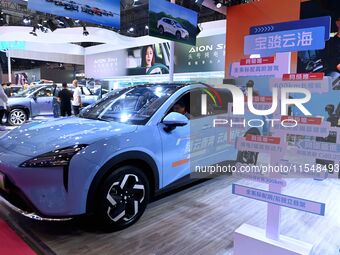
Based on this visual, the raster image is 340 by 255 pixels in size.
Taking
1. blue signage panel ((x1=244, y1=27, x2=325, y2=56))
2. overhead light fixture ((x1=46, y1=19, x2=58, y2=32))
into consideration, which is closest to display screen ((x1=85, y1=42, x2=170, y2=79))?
overhead light fixture ((x1=46, y1=19, x2=58, y2=32))

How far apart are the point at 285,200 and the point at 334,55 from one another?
17.2ft

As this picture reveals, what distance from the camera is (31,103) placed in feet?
30.1

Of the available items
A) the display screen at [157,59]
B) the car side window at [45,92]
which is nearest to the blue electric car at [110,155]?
the car side window at [45,92]

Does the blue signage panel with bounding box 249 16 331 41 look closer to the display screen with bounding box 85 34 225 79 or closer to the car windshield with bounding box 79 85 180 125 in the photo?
the car windshield with bounding box 79 85 180 125

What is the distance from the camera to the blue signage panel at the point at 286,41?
5.62 ft

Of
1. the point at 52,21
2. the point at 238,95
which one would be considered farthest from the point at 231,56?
the point at 52,21

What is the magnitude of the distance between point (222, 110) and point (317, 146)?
6.33 feet

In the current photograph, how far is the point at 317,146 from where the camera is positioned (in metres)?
1.83

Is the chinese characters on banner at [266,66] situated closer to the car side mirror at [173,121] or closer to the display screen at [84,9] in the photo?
the car side mirror at [173,121]

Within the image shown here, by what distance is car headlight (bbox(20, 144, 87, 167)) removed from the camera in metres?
2.12

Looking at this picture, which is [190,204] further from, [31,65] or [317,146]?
[31,65]

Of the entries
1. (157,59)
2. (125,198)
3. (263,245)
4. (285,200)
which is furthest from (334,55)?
(157,59)

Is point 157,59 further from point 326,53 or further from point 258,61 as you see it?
point 258,61

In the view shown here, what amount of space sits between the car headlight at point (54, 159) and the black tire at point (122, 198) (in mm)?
360
